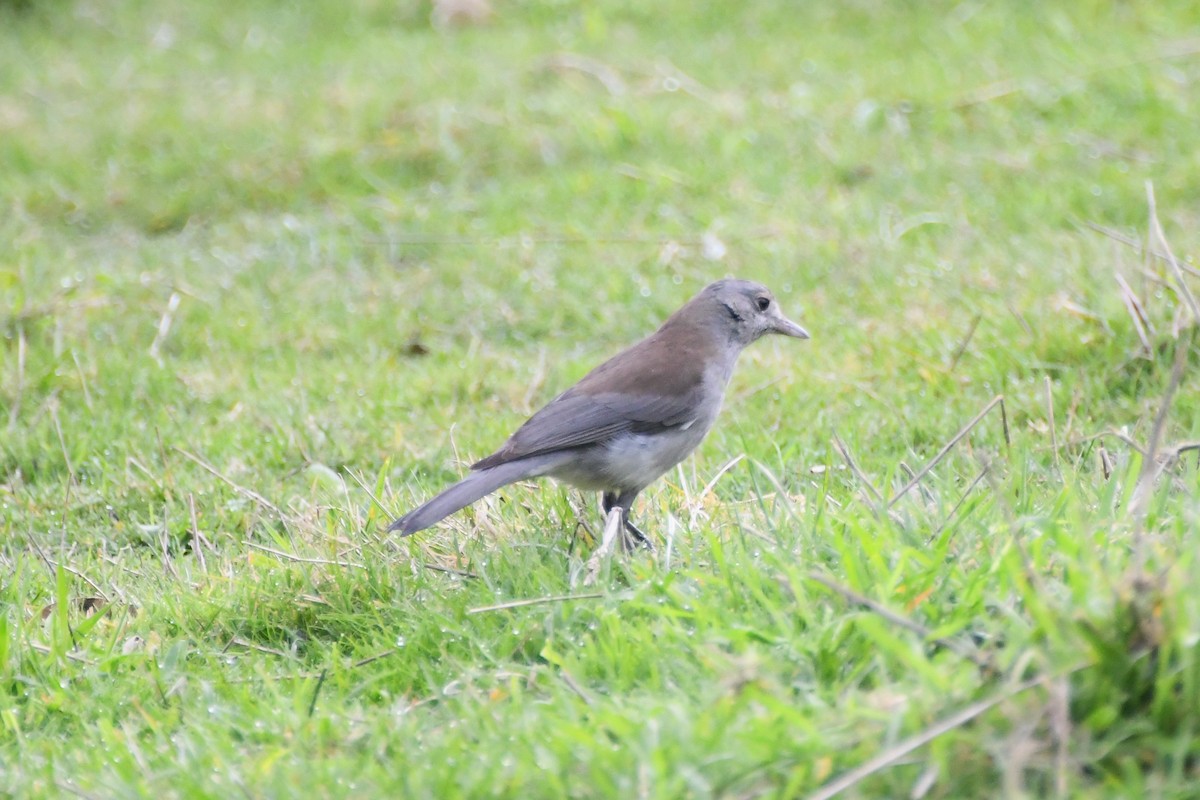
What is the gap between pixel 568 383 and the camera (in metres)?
6.15

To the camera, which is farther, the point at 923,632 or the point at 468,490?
the point at 468,490

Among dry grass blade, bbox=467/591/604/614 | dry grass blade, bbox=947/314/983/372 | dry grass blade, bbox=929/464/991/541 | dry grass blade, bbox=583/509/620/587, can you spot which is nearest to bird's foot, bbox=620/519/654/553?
dry grass blade, bbox=583/509/620/587

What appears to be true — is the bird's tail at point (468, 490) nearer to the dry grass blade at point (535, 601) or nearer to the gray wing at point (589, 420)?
the gray wing at point (589, 420)

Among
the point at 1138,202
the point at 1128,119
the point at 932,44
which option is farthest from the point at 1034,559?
the point at 932,44

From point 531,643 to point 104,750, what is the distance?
102 centimetres

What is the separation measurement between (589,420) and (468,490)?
0.62 metres

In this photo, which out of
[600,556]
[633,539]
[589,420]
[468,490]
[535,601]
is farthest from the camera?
[589,420]

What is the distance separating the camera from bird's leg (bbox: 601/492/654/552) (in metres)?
4.12

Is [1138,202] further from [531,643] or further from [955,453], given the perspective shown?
[531,643]

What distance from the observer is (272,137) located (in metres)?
8.98

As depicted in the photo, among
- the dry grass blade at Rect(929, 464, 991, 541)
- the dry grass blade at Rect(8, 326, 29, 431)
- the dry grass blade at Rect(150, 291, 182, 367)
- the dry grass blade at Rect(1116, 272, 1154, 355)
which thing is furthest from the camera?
the dry grass blade at Rect(150, 291, 182, 367)

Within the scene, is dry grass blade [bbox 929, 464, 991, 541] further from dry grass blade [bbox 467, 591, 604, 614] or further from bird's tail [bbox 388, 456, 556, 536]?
bird's tail [bbox 388, 456, 556, 536]

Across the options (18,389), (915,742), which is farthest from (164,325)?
(915,742)

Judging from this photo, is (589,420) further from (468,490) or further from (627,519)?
(468,490)
